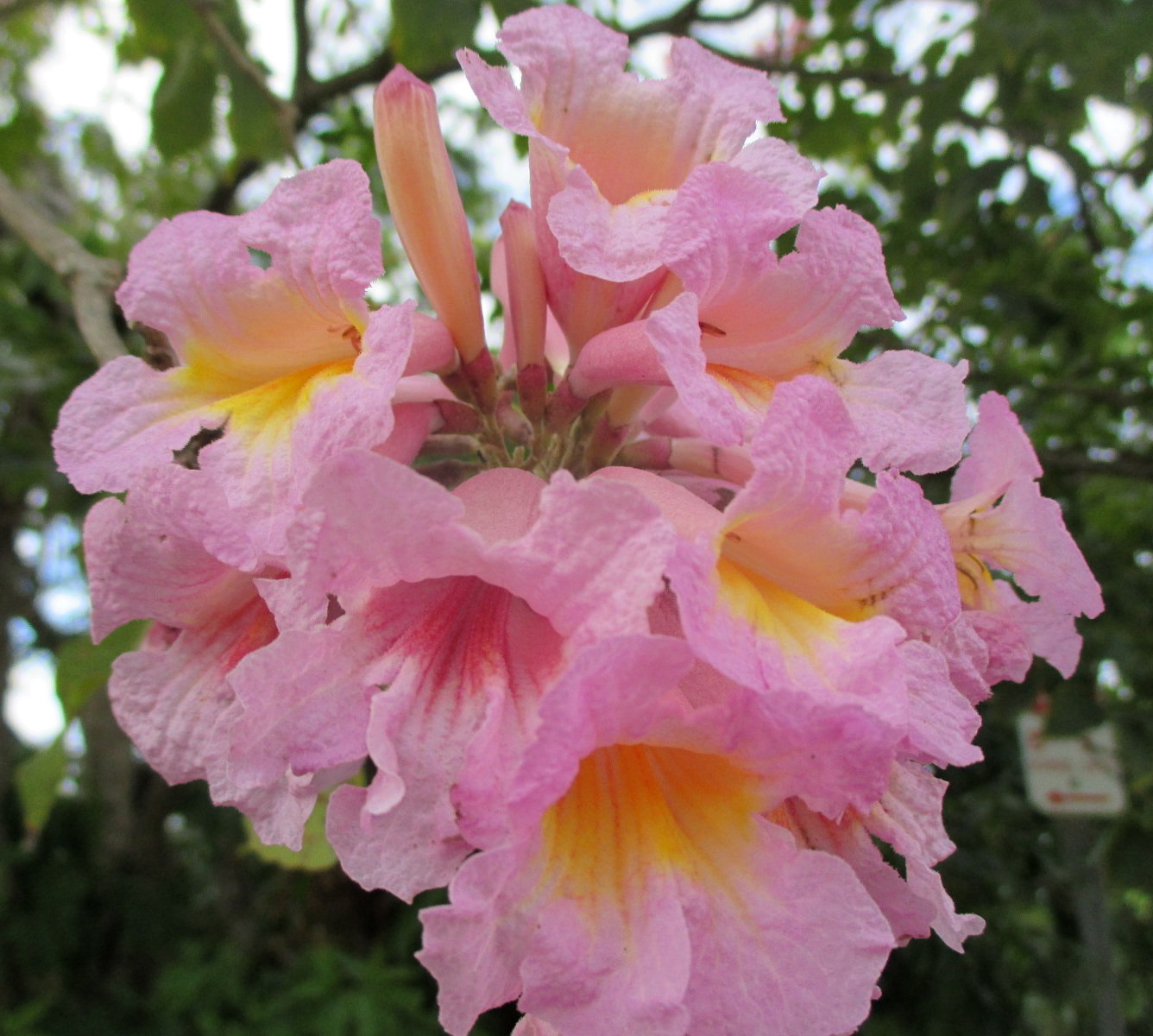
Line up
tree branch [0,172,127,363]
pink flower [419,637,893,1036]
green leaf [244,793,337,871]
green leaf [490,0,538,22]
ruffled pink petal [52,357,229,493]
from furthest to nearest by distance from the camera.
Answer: green leaf [490,0,538,22]
green leaf [244,793,337,871]
tree branch [0,172,127,363]
ruffled pink petal [52,357,229,493]
pink flower [419,637,893,1036]

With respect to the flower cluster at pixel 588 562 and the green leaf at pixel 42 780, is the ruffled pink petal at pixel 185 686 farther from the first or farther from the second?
the green leaf at pixel 42 780

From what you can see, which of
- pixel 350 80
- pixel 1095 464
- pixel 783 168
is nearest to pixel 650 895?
pixel 783 168

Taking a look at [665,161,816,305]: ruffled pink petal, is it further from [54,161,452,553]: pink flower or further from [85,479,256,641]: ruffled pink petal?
[85,479,256,641]: ruffled pink petal

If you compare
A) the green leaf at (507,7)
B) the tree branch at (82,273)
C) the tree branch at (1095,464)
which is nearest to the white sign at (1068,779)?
the tree branch at (1095,464)

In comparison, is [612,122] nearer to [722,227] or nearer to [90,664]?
[722,227]

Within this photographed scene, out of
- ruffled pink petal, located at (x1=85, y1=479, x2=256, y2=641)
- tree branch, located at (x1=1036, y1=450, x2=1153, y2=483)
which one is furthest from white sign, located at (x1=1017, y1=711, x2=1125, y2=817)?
ruffled pink petal, located at (x1=85, y1=479, x2=256, y2=641)

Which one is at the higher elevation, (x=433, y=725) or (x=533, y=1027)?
(x=433, y=725)

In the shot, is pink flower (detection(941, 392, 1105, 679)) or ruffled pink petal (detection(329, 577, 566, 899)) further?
pink flower (detection(941, 392, 1105, 679))
